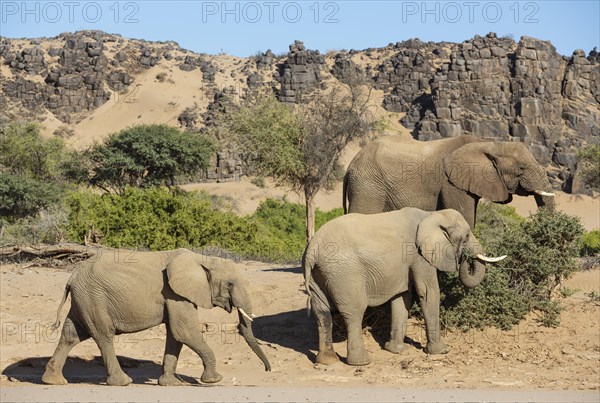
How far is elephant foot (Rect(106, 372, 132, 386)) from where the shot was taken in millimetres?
10578

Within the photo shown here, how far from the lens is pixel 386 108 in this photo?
262ft

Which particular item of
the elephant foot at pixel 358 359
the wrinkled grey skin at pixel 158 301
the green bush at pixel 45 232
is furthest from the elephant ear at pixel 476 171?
the green bush at pixel 45 232

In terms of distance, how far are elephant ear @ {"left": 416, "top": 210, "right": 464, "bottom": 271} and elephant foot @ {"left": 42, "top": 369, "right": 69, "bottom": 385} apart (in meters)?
4.55

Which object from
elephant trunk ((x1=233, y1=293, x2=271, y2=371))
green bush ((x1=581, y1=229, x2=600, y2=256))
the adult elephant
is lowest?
green bush ((x1=581, y1=229, x2=600, y2=256))

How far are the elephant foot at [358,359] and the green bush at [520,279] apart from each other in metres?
1.53

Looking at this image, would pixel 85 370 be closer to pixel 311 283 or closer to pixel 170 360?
pixel 170 360

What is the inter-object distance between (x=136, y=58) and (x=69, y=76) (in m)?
8.50

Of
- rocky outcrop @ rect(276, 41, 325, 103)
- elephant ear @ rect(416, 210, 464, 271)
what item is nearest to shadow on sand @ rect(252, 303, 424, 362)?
elephant ear @ rect(416, 210, 464, 271)

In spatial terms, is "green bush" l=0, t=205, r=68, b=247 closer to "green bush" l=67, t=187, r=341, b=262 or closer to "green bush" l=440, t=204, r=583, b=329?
"green bush" l=67, t=187, r=341, b=262

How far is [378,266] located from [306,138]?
11198mm

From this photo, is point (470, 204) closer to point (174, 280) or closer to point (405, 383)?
point (405, 383)

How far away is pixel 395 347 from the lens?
40.0 ft

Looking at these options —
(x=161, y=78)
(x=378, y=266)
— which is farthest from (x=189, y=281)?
(x=161, y=78)

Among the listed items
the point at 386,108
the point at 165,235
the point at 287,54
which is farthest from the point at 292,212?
the point at 287,54
